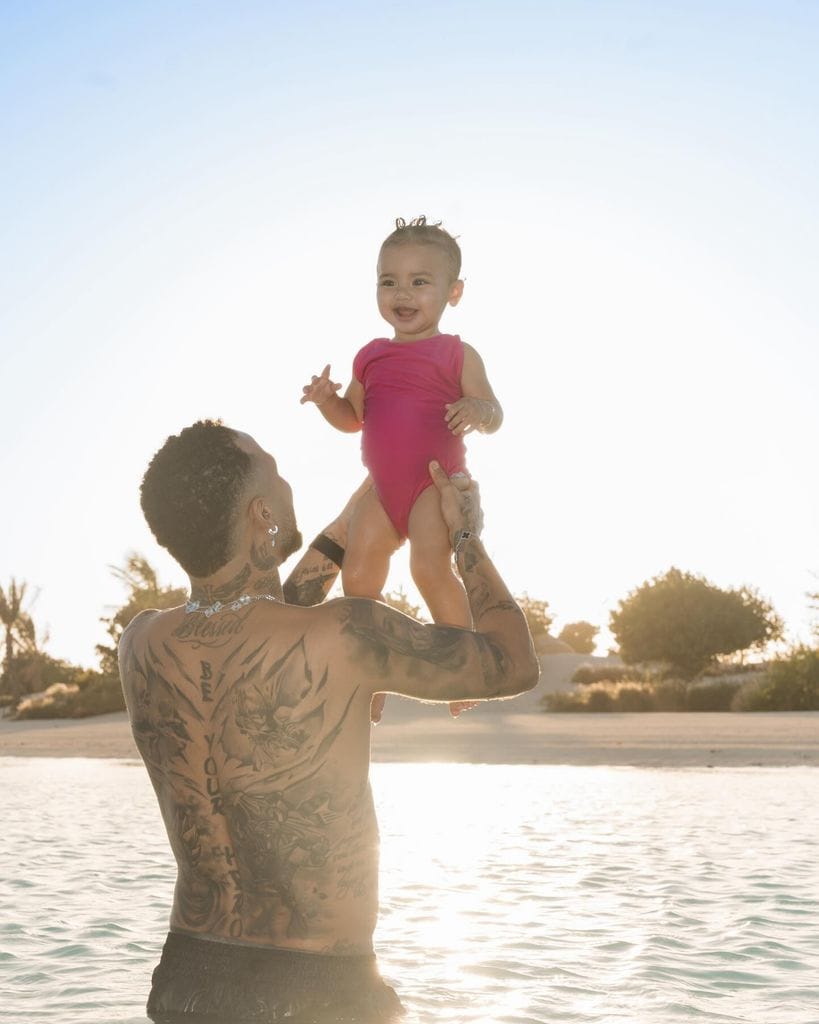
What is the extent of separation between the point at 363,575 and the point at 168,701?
3.33ft

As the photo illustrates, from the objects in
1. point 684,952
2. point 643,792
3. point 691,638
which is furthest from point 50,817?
point 691,638

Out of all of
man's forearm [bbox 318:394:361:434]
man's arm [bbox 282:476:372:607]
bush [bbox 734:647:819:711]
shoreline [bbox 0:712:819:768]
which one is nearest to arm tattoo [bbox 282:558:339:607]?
man's arm [bbox 282:476:372:607]

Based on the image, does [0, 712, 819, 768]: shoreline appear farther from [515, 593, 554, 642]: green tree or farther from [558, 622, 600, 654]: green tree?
[558, 622, 600, 654]: green tree

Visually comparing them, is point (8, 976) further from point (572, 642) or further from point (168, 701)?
point (572, 642)

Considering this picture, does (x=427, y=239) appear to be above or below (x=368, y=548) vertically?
above

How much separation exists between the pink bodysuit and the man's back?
912 millimetres

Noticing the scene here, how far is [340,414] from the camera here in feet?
15.2

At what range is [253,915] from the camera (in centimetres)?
357

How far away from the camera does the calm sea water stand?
554 cm

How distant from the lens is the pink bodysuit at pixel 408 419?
4.41m

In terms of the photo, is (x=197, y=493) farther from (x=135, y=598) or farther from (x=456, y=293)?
(x=135, y=598)

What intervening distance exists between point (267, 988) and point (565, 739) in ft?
57.6

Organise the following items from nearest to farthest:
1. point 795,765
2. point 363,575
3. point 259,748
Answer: point 259,748, point 363,575, point 795,765

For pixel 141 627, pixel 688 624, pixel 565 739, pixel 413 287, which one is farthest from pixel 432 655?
pixel 688 624
